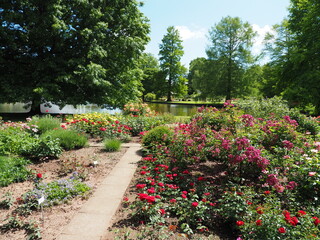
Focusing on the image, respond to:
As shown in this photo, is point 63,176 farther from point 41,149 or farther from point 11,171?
point 41,149

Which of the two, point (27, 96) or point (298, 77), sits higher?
point (298, 77)

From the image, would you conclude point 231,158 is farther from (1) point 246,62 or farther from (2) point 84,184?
(1) point 246,62

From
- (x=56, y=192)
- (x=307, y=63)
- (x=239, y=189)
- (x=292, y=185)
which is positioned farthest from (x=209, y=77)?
(x=56, y=192)

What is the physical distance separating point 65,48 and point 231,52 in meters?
20.1

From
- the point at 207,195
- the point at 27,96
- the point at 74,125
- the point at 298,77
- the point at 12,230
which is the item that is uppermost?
the point at 298,77

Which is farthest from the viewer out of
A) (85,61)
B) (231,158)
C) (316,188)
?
(85,61)

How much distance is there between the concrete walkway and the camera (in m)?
2.39

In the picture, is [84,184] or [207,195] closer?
[207,195]

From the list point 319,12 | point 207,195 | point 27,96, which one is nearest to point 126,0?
point 27,96

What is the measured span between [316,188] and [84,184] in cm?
360

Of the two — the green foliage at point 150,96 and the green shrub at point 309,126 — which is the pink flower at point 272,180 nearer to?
the green shrub at point 309,126

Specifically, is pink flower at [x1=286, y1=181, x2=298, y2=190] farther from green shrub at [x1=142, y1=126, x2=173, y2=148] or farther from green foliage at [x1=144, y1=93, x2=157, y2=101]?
green foliage at [x1=144, y1=93, x2=157, y2=101]

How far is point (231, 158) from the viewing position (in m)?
3.32

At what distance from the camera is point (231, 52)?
2538cm
